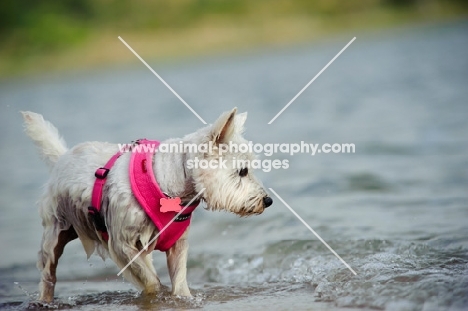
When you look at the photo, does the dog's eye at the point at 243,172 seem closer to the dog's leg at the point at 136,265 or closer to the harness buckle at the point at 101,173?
the dog's leg at the point at 136,265

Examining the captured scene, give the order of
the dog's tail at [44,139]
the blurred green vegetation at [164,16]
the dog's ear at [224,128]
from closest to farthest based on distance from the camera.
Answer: the dog's ear at [224,128], the dog's tail at [44,139], the blurred green vegetation at [164,16]

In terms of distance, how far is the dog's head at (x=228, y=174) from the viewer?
5.36 meters

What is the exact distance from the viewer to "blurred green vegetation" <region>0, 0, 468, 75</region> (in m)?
30.2

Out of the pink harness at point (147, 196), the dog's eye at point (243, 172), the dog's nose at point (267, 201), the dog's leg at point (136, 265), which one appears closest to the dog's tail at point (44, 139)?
Result: the pink harness at point (147, 196)

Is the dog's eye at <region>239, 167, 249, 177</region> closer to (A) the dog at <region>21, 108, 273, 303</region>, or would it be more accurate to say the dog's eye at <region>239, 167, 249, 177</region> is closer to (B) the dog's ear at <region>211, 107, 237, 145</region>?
(A) the dog at <region>21, 108, 273, 303</region>

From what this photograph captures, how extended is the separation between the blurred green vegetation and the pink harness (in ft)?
79.9

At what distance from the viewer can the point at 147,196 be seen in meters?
5.32

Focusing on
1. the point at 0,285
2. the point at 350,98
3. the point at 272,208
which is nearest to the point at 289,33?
the point at 350,98

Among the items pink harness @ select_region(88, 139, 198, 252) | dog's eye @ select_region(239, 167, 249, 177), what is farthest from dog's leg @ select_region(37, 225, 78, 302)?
dog's eye @ select_region(239, 167, 249, 177)

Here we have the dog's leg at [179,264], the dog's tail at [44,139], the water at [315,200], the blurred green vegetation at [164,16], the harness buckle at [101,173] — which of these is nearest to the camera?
the harness buckle at [101,173]

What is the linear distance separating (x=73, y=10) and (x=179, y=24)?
15.2 ft

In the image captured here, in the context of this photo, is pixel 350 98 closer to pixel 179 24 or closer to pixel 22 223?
pixel 22 223

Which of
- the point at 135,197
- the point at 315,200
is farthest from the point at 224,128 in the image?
the point at 315,200

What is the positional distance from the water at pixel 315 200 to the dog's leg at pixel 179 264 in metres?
0.09
